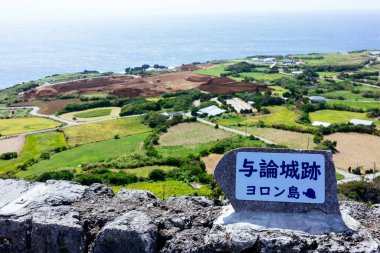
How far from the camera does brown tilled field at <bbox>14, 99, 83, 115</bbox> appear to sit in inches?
2265

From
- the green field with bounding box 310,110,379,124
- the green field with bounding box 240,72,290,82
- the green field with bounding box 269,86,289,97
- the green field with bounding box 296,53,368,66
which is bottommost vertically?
the green field with bounding box 310,110,379,124

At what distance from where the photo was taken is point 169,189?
27.0m

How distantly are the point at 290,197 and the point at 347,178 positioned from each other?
23.4 meters

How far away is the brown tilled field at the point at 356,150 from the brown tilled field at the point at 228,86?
24742 millimetres

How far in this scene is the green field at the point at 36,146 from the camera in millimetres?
35513

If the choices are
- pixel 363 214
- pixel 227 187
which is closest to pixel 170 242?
pixel 227 187

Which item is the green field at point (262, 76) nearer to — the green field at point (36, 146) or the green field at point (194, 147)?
the green field at point (194, 147)

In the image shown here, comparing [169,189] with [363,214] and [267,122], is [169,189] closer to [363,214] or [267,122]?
[363,214]

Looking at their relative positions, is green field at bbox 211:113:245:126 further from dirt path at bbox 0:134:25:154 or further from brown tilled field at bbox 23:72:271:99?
dirt path at bbox 0:134:25:154

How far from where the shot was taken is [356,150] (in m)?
36.9

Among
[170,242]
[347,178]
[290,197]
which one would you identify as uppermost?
[290,197]

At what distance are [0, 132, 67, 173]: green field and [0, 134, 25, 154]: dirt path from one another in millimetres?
495

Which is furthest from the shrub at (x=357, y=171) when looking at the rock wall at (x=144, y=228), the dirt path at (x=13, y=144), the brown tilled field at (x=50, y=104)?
the brown tilled field at (x=50, y=104)

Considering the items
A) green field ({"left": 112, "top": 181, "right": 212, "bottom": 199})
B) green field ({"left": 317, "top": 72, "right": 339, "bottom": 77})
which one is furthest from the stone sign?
green field ({"left": 317, "top": 72, "right": 339, "bottom": 77})
